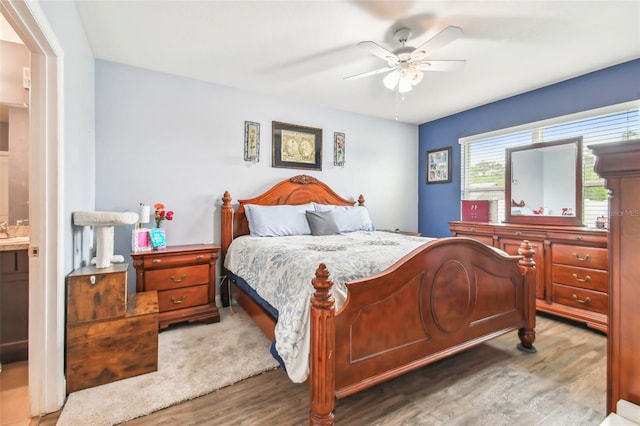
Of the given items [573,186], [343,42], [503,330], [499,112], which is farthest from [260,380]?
[499,112]

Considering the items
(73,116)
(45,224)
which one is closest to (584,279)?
(45,224)

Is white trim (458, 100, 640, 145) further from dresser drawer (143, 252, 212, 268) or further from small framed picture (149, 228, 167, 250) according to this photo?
small framed picture (149, 228, 167, 250)

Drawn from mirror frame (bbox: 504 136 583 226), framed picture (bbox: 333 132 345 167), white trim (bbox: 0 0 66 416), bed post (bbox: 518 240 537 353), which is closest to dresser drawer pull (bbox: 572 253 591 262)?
mirror frame (bbox: 504 136 583 226)

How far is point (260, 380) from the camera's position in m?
1.91

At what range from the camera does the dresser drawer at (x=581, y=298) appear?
2.60 meters

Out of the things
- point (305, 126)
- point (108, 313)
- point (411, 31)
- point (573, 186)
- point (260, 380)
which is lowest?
point (260, 380)

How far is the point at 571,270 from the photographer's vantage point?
9.19 ft

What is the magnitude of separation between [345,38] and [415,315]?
217 cm

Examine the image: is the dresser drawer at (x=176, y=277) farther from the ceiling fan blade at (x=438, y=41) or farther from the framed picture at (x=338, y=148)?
the ceiling fan blade at (x=438, y=41)

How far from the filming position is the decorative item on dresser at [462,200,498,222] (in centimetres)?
376

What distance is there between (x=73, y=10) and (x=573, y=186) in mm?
4649

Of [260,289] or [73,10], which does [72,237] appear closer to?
[260,289]

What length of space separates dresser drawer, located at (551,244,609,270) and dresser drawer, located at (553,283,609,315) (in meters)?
0.24

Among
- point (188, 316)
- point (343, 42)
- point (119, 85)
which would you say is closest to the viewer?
point (343, 42)
